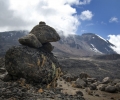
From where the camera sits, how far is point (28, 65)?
28297 mm

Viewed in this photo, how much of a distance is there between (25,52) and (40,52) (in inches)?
133

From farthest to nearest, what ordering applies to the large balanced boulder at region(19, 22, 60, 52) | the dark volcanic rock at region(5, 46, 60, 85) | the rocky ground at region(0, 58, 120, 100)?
the large balanced boulder at region(19, 22, 60, 52) → the dark volcanic rock at region(5, 46, 60, 85) → the rocky ground at region(0, 58, 120, 100)

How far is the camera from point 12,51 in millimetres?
29016

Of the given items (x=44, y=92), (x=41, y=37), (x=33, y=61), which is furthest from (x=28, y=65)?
(x=41, y=37)

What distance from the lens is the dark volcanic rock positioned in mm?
28172

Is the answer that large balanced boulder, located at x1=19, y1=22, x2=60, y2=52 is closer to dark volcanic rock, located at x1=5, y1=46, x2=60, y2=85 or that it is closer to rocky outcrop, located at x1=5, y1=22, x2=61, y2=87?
rocky outcrop, located at x1=5, y1=22, x2=61, y2=87

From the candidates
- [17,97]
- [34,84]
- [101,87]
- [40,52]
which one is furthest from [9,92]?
[101,87]

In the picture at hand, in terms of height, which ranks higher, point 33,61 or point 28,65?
point 33,61

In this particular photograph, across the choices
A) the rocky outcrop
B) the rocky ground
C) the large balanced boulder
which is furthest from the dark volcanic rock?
the rocky ground

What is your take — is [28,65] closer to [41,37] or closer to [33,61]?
[33,61]

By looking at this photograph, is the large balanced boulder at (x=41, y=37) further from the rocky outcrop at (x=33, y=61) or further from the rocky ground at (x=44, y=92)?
the rocky ground at (x=44, y=92)

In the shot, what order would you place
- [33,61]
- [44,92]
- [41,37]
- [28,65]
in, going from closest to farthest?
[44,92]
[28,65]
[33,61]
[41,37]

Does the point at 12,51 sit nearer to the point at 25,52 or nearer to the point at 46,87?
the point at 25,52

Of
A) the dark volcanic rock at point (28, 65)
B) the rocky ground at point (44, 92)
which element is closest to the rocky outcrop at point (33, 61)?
the dark volcanic rock at point (28, 65)
